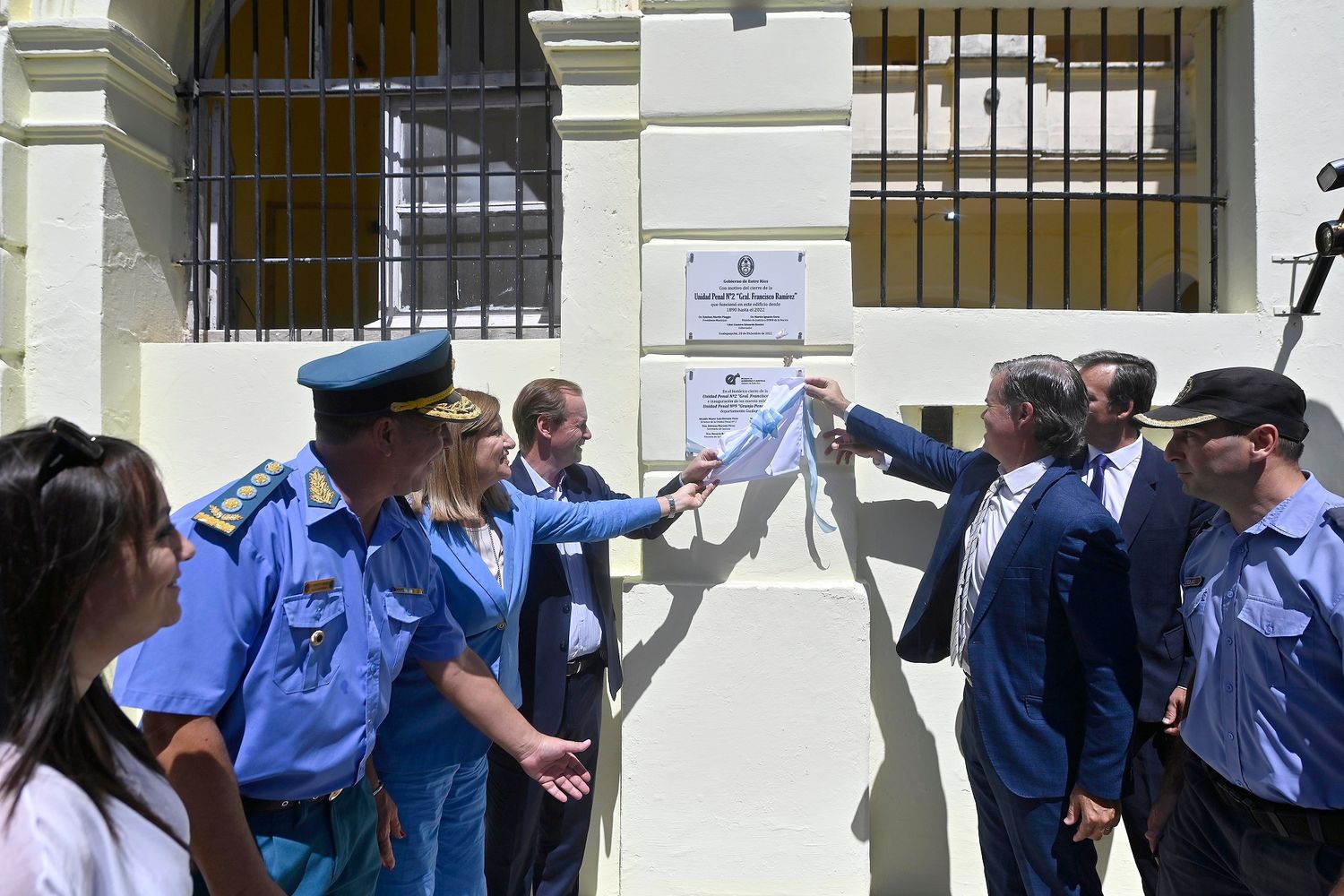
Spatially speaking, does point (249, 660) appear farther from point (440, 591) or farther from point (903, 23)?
point (903, 23)

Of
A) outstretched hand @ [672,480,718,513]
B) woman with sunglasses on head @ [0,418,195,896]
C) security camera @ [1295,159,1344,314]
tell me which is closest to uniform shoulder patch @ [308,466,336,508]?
woman with sunglasses on head @ [0,418,195,896]

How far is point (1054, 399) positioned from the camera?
279cm

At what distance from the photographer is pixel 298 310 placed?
28.5 feet

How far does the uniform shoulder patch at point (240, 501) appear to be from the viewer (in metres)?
1.78

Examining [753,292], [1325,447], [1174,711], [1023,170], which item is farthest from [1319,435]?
[1023,170]

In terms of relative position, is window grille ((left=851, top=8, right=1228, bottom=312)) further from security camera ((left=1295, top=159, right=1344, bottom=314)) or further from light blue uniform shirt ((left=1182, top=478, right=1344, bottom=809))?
light blue uniform shirt ((left=1182, top=478, right=1344, bottom=809))

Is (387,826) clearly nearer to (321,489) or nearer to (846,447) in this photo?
(321,489)

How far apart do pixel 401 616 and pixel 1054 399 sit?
5.99 ft

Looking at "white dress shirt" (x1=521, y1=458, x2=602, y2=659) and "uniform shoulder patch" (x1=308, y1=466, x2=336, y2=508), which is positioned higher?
"uniform shoulder patch" (x1=308, y1=466, x2=336, y2=508)

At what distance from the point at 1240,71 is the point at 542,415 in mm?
2979

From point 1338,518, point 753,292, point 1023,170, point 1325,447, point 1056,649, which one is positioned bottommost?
point 1056,649

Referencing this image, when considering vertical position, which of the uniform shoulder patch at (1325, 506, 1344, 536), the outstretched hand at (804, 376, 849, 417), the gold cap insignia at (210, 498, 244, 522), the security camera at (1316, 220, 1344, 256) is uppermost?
the security camera at (1316, 220, 1344, 256)

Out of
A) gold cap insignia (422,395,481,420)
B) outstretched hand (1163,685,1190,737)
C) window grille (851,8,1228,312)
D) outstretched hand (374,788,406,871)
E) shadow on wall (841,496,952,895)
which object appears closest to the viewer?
gold cap insignia (422,395,481,420)

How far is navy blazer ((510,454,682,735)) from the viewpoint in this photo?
321 centimetres
